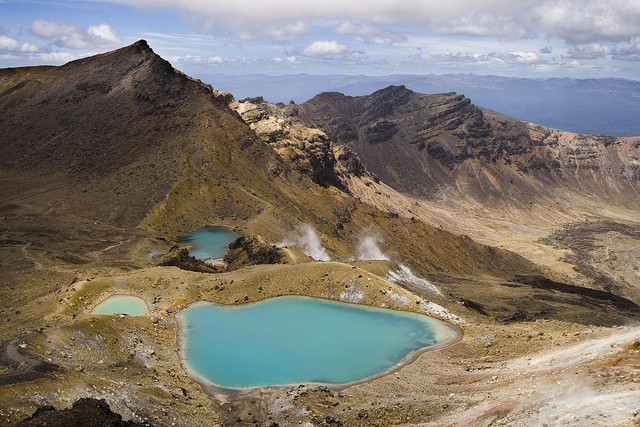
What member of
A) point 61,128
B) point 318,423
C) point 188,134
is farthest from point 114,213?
point 318,423

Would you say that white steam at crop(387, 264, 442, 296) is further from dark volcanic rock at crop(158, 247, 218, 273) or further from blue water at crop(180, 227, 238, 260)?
blue water at crop(180, 227, 238, 260)

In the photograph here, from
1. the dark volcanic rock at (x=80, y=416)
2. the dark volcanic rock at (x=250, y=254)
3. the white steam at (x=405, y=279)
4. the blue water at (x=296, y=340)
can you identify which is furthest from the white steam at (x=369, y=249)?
the dark volcanic rock at (x=80, y=416)

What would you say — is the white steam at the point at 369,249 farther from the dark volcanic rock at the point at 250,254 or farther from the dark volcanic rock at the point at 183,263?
the dark volcanic rock at the point at 183,263

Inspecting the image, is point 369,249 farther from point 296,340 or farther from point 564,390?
point 564,390

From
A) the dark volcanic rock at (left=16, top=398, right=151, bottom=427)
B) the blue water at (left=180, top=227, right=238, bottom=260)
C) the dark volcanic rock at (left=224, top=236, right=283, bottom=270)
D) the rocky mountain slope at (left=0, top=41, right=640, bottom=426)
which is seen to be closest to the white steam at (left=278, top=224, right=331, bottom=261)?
the rocky mountain slope at (left=0, top=41, right=640, bottom=426)

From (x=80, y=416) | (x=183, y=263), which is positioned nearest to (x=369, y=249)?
(x=183, y=263)

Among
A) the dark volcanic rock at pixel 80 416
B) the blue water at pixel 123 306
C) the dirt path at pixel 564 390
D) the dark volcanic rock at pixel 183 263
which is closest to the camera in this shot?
the dark volcanic rock at pixel 80 416
